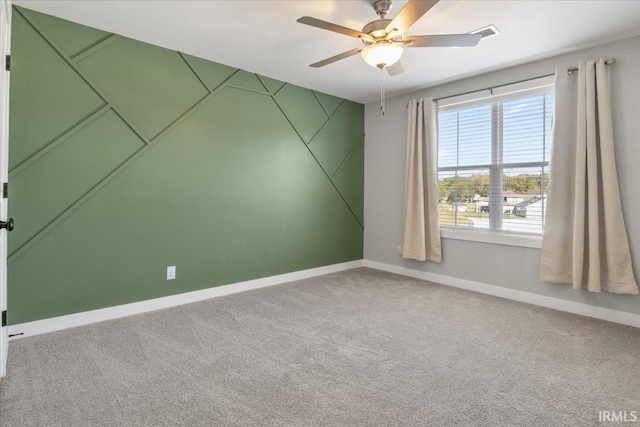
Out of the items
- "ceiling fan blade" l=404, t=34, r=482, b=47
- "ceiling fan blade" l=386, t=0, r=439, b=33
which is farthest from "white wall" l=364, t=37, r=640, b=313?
"ceiling fan blade" l=386, t=0, r=439, b=33

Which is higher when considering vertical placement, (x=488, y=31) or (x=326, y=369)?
(x=488, y=31)

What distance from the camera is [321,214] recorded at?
4.56 meters

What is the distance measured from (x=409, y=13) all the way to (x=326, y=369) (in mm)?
2191

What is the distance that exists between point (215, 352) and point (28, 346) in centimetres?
132

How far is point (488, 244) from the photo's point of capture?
3797 millimetres

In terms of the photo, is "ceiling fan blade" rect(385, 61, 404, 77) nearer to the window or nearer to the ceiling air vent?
the ceiling air vent

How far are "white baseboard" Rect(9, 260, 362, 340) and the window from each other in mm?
2050

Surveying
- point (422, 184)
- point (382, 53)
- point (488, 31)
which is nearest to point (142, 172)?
point (382, 53)

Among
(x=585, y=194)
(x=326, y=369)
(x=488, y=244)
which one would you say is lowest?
(x=326, y=369)

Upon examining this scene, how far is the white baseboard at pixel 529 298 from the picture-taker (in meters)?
2.95

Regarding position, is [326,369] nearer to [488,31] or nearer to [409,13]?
[409,13]

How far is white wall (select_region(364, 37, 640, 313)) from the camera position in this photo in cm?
286

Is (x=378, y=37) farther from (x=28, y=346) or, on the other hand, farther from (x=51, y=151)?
(x=28, y=346)

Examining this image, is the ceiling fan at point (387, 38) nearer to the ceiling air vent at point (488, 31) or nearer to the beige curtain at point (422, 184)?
the ceiling air vent at point (488, 31)
